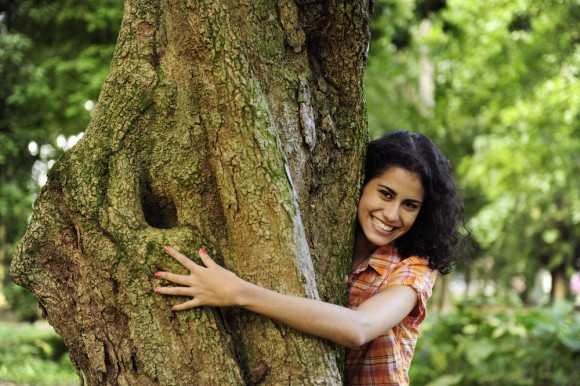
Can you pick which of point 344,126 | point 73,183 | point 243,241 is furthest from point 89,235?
point 344,126

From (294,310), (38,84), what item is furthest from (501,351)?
(38,84)

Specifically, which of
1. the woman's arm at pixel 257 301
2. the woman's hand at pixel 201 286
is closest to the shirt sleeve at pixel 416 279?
the woman's arm at pixel 257 301

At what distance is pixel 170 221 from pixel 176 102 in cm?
44

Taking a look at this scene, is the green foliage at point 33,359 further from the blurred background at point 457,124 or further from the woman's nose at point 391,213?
the woman's nose at point 391,213

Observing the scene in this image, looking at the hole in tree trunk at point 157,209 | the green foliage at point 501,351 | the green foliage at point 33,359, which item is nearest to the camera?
the hole in tree trunk at point 157,209

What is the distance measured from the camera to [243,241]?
2.13m

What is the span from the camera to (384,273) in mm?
2514

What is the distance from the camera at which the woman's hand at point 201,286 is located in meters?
2.05

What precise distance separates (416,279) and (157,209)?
3.43 ft

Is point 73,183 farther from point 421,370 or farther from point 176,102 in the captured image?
point 421,370

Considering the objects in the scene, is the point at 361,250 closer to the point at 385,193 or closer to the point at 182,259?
the point at 385,193

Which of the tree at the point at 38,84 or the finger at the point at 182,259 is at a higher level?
the tree at the point at 38,84

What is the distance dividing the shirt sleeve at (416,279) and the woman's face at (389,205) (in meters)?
0.12

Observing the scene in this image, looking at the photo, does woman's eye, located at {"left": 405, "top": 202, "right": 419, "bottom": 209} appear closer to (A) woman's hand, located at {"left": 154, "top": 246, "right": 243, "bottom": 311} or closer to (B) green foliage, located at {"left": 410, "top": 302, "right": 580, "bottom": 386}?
(A) woman's hand, located at {"left": 154, "top": 246, "right": 243, "bottom": 311}
